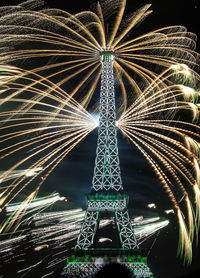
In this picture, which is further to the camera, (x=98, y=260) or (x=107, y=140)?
(x=107, y=140)

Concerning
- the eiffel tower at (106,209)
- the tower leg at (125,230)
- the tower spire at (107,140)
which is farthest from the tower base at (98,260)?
the tower spire at (107,140)

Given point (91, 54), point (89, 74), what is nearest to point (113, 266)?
point (89, 74)

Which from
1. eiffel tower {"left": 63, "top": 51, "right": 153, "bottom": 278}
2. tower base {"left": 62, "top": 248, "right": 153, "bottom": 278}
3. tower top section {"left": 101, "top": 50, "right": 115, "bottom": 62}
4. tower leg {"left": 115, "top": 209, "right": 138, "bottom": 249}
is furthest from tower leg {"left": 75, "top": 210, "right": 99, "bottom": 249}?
tower top section {"left": 101, "top": 50, "right": 115, "bottom": 62}

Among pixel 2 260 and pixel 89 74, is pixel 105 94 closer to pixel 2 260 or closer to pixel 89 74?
Answer: pixel 89 74

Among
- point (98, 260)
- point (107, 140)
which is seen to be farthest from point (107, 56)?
point (98, 260)

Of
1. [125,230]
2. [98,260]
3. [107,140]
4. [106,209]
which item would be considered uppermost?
[107,140]

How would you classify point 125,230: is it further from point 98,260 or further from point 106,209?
point 98,260

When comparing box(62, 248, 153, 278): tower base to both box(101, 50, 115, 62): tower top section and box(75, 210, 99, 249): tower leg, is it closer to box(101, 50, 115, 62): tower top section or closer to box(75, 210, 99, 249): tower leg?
box(75, 210, 99, 249): tower leg

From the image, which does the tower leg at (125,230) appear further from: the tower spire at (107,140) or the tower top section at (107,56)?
the tower top section at (107,56)

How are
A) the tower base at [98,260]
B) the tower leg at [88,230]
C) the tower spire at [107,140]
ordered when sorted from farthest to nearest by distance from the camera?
the tower spire at [107,140]
the tower leg at [88,230]
the tower base at [98,260]
